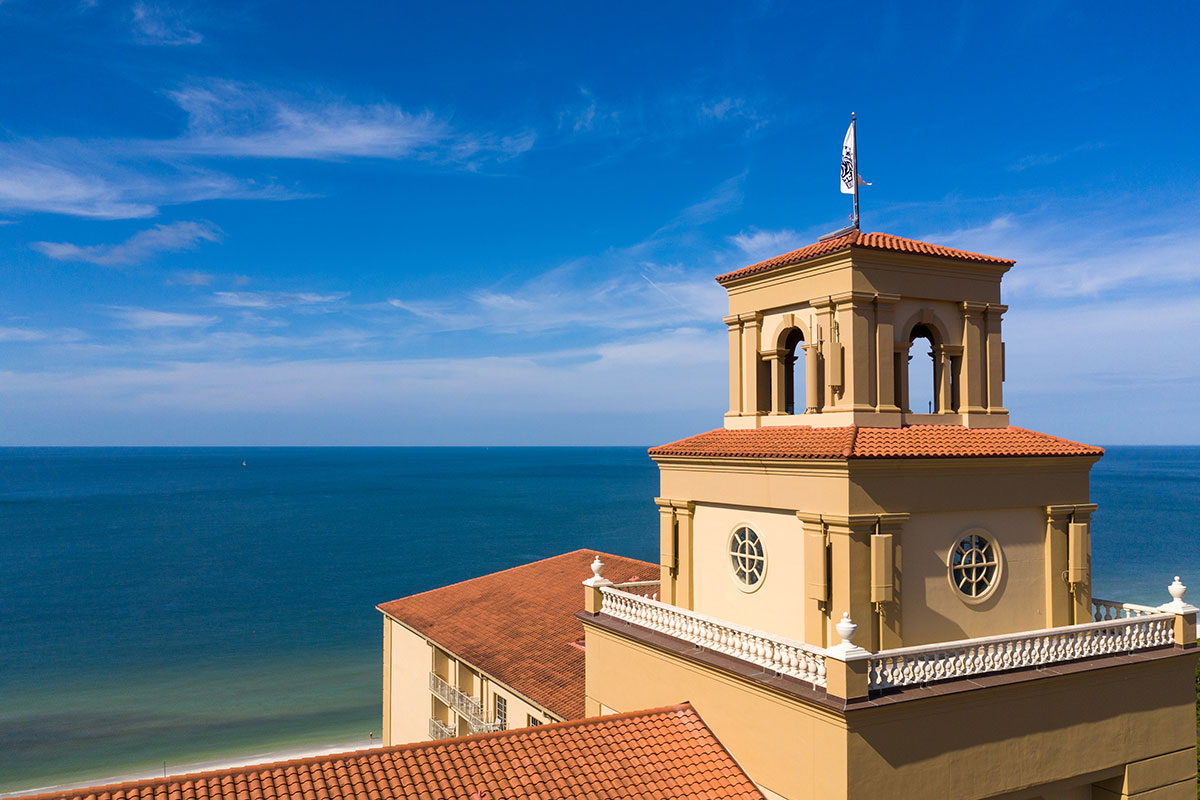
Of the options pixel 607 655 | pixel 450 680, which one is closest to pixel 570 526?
pixel 450 680

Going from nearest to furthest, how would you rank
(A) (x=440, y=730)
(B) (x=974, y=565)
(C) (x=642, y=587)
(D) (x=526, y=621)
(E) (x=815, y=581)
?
(E) (x=815, y=581), (B) (x=974, y=565), (C) (x=642, y=587), (D) (x=526, y=621), (A) (x=440, y=730)

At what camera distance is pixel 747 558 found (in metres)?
15.7

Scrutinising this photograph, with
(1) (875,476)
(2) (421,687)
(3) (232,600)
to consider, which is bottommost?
(3) (232,600)

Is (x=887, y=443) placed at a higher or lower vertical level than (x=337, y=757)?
higher

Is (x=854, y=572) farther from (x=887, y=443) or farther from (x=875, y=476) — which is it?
(x=887, y=443)

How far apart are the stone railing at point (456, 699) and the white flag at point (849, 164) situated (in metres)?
18.7

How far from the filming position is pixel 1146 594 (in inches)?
3312

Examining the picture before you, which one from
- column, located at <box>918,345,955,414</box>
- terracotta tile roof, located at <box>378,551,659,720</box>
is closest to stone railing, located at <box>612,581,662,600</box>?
terracotta tile roof, located at <box>378,551,659,720</box>

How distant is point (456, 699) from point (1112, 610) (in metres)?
19.4

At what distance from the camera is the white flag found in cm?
1694

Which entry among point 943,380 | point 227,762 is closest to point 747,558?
point 943,380

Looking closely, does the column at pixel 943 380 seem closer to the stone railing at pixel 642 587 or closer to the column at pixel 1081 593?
the column at pixel 1081 593

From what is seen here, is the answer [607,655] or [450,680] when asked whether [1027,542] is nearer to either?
[607,655]

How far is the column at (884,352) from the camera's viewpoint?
49.6ft
